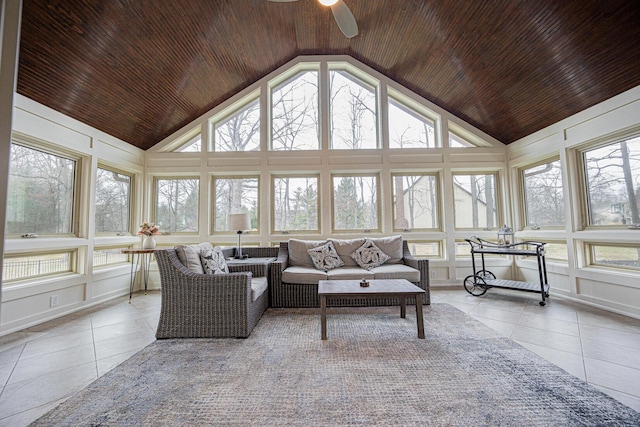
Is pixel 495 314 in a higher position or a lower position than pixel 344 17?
lower

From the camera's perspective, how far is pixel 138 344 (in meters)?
2.57

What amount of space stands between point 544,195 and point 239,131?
523 centimetres

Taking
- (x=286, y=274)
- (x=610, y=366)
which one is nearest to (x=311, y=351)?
(x=286, y=274)

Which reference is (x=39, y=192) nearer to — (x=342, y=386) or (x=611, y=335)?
(x=342, y=386)

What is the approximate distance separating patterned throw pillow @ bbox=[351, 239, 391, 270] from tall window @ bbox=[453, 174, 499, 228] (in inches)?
75.1

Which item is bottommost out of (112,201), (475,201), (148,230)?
(148,230)

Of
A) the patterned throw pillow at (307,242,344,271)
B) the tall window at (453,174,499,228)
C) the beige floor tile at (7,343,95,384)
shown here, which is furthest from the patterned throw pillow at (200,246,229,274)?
the tall window at (453,174,499,228)

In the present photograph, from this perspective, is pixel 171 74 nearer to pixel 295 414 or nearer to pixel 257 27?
pixel 257 27

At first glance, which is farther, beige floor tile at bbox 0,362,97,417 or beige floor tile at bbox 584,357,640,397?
beige floor tile at bbox 584,357,640,397

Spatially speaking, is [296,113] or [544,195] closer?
[544,195]

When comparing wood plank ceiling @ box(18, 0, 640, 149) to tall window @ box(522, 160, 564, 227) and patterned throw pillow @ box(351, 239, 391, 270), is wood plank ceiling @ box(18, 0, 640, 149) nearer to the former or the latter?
tall window @ box(522, 160, 564, 227)

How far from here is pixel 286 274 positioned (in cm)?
363

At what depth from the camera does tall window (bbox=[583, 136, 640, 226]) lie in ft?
10.9

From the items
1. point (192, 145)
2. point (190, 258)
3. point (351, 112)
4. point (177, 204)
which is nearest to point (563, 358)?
point (190, 258)
